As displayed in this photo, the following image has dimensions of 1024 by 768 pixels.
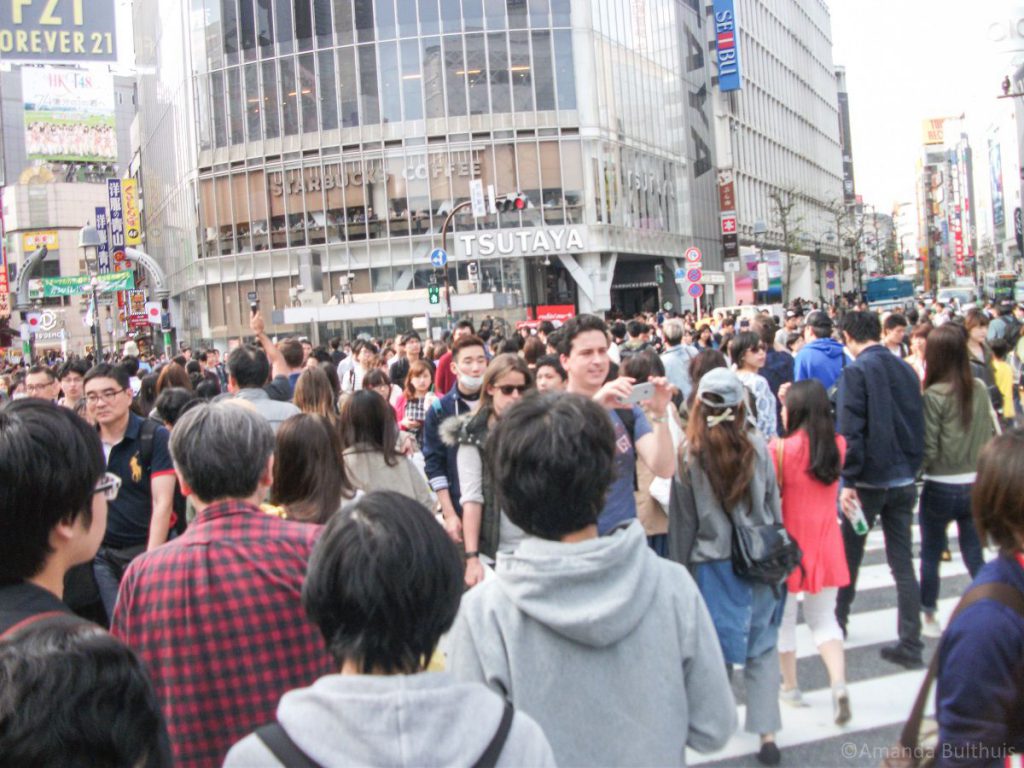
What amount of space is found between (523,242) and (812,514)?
119 ft

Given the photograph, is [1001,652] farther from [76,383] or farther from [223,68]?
[223,68]

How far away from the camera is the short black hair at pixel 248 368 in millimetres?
6953

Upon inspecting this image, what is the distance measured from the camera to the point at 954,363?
619 centimetres

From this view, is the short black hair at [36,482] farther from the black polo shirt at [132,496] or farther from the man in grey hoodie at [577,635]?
the black polo shirt at [132,496]

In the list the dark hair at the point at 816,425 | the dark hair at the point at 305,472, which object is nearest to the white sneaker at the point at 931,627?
the dark hair at the point at 816,425

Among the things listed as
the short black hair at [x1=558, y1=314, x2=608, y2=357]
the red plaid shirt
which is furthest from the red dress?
the red plaid shirt

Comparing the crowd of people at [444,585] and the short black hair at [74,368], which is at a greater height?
the short black hair at [74,368]

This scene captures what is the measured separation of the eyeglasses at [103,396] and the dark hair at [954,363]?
15.8 ft

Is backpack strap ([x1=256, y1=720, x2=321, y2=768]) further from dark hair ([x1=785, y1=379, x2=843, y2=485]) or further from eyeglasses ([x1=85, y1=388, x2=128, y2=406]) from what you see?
dark hair ([x1=785, y1=379, x2=843, y2=485])

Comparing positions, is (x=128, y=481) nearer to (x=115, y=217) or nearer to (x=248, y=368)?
(x=248, y=368)

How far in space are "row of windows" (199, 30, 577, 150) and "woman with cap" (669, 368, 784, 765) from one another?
38.4 metres

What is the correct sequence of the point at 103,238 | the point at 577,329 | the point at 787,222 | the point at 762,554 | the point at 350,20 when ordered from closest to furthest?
1. the point at 762,554
2. the point at 577,329
3. the point at 350,20
4. the point at 103,238
5. the point at 787,222

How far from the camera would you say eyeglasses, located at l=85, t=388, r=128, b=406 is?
209 inches

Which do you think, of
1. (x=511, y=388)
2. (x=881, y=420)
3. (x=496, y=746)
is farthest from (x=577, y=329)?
(x=496, y=746)
